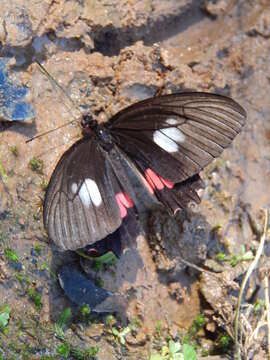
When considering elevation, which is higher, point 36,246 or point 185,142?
point 185,142

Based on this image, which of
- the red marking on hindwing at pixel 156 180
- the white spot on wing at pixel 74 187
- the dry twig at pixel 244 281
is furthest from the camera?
the dry twig at pixel 244 281

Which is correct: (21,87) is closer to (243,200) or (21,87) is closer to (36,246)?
(36,246)

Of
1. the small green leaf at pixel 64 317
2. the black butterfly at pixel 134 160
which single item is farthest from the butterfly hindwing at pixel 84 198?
the small green leaf at pixel 64 317

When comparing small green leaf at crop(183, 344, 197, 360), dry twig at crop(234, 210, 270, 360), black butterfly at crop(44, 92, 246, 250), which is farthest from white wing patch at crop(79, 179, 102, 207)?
dry twig at crop(234, 210, 270, 360)

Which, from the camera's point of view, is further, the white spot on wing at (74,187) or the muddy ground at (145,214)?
the muddy ground at (145,214)

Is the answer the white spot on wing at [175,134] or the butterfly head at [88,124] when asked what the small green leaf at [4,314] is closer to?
the butterfly head at [88,124]

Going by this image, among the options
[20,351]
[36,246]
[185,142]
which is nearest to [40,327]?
[20,351]

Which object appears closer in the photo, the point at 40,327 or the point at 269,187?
the point at 40,327

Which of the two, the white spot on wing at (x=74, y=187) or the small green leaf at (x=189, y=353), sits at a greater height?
the white spot on wing at (x=74, y=187)
